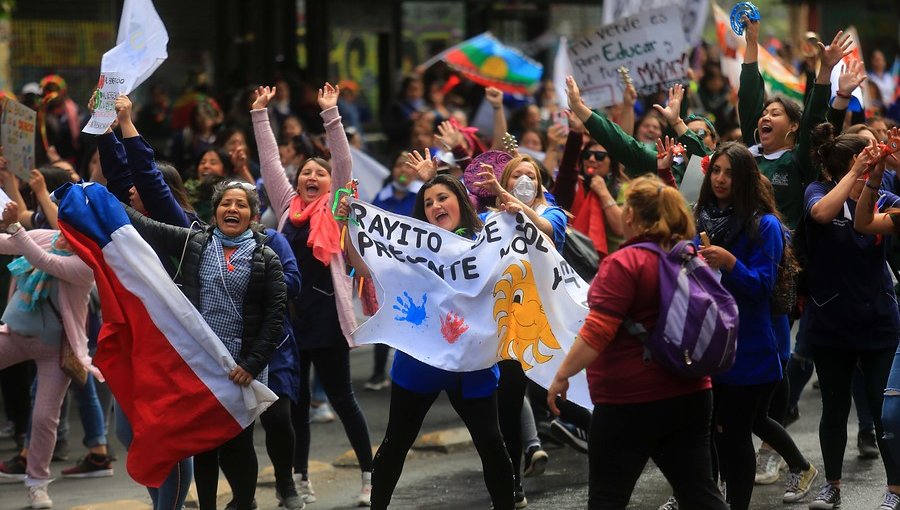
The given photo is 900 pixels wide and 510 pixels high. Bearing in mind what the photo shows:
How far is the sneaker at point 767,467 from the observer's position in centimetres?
777

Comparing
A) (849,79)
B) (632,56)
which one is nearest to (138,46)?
(849,79)

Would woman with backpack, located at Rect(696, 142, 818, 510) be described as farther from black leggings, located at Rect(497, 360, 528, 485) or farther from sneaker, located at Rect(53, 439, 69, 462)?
sneaker, located at Rect(53, 439, 69, 462)

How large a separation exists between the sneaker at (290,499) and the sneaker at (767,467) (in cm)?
250

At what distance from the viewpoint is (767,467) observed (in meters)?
7.83

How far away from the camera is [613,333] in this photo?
521 centimetres

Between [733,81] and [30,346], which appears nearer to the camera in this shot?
[30,346]

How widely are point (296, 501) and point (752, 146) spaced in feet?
10.0

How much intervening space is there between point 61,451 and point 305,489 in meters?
1.97

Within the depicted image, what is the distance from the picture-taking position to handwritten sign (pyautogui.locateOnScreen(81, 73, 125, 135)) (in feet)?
21.9

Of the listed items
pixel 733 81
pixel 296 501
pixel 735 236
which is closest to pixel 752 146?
pixel 735 236

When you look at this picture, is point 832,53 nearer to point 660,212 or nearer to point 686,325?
point 660,212

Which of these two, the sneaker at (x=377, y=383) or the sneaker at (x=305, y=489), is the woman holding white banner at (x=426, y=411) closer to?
the sneaker at (x=305, y=489)

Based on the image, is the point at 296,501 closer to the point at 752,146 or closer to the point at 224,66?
the point at 752,146

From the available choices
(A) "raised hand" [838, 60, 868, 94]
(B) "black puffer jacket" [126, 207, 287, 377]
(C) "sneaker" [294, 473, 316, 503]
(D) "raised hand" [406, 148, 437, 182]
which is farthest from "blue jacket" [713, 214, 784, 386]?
(C) "sneaker" [294, 473, 316, 503]
